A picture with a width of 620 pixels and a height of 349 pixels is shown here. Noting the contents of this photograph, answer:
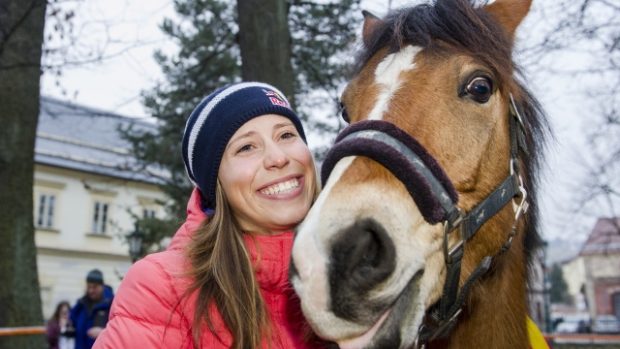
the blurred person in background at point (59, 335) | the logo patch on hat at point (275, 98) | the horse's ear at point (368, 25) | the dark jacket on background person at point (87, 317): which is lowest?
the blurred person in background at point (59, 335)

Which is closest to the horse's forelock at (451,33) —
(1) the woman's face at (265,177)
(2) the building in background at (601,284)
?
(1) the woman's face at (265,177)

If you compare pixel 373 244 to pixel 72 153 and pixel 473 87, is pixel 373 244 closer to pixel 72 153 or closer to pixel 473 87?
pixel 473 87

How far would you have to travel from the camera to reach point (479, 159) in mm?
2289

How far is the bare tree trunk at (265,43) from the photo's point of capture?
19.5 ft

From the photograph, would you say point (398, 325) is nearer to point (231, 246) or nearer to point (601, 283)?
point (231, 246)

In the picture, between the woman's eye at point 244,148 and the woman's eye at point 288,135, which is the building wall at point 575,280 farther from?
the woman's eye at point 244,148

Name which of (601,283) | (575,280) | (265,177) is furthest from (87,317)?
(575,280)

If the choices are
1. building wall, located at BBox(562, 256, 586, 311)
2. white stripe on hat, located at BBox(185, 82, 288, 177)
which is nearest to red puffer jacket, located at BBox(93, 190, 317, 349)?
white stripe on hat, located at BBox(185, 82, 288, 177)

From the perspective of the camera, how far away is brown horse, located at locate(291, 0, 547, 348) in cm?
178

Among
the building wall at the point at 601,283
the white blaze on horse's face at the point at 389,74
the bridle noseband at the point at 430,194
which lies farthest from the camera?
the building wall at the point at 601,283

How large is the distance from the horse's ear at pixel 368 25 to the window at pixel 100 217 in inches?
1321

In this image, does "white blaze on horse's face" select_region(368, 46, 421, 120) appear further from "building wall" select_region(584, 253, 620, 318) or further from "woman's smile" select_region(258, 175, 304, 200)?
"building wall" select_region(584, 253, 620, 318)

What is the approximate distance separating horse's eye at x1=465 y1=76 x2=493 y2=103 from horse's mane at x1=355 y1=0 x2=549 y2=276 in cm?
10

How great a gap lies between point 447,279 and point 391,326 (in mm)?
329
